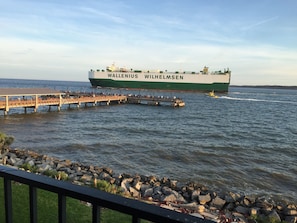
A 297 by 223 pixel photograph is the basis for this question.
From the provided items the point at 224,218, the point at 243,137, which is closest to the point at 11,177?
the point at 224,218

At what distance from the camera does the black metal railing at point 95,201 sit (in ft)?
4.46

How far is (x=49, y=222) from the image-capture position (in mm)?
5129

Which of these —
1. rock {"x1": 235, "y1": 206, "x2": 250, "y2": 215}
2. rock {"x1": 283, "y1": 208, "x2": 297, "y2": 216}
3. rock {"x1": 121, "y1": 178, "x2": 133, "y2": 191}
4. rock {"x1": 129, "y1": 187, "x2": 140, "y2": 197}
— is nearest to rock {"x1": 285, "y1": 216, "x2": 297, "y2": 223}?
rock {"x1": 283, "y1": 208, "x2": 297, "y2": 216}

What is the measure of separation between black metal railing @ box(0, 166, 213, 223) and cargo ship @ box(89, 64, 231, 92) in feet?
291

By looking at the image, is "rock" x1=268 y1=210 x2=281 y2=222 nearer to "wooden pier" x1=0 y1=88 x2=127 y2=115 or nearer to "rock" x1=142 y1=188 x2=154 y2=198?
"rock" x1=142 y1=188 x2=154 y2=198

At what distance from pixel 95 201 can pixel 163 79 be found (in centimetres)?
8947

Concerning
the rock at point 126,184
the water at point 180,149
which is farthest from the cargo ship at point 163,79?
the rock at point 126,184

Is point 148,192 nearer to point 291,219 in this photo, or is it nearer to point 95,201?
point 291,219

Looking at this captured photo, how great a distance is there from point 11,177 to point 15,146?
1785cm

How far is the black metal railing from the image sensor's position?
1.36 meters

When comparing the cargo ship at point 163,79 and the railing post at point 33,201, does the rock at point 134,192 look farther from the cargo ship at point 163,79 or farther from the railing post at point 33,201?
the cargo ship at point 163,79

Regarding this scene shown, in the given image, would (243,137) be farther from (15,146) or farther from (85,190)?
(85,190)

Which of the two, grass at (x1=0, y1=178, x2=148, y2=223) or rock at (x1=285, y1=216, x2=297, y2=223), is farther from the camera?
rock at (x1=285, y1=216, x2=297, y2=223)

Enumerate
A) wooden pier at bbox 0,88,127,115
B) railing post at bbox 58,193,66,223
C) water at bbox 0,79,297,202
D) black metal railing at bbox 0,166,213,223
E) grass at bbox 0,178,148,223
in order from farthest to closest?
1. wooden pier at bbox 0,88,127,115
2. water at bbox 0,79,297,202
3. grass at bbox 0,178,148,223
4. railing post at bbox 58,193,66,223
5. black metal railing at bbox 0,166,213,223
